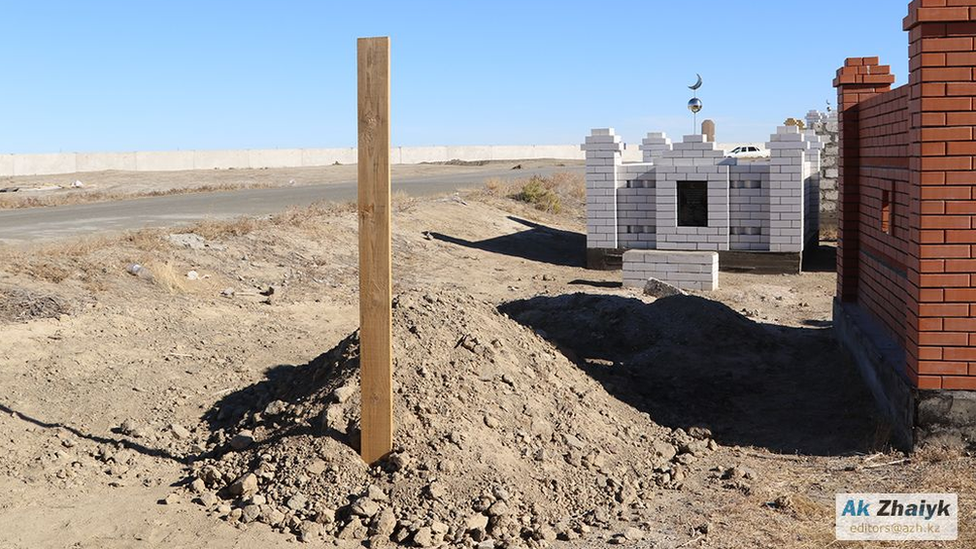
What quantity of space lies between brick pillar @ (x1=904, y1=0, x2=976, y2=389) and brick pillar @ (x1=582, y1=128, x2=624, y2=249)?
1206cm

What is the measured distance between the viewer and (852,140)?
446 inches

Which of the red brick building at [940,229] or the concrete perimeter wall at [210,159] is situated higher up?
the concrete perimeter wall at [210,159]

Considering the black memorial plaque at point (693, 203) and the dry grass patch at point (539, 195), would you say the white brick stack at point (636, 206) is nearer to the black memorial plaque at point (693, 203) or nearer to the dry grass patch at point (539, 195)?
the black memorial plaque at point (693, 203)

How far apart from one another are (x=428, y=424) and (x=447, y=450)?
0.33 m

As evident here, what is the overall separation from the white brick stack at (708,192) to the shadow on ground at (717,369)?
5631 mm

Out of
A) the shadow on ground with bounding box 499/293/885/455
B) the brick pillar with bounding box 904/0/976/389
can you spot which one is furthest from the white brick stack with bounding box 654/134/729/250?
the brick pillar with bounding box 904/0/976/389

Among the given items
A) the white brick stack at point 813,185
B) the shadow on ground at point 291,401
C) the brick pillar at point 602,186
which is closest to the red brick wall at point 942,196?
the shadow on ground at point 291,401

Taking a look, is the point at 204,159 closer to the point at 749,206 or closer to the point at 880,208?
the point at 749,206

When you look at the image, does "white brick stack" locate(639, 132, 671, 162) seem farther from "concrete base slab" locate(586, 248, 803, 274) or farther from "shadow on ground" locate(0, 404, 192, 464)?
"shadow on ground" locate(0, 404, 192, 464)

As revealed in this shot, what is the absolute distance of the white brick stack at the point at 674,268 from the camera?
16.8 meters

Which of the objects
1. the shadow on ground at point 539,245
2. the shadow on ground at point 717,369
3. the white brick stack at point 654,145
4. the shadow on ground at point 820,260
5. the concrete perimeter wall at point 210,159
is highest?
the concrete perimeter wall at point 210,159

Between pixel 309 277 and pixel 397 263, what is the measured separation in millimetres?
3132

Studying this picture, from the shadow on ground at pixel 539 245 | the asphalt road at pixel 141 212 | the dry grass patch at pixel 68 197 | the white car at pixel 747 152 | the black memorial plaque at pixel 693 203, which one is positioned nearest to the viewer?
the asphalt road at pixel 141 212

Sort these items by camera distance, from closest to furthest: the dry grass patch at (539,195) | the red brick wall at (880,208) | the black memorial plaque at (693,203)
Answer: the red brick wall at (880,208)
the black memorial plaque at (693,203)
the dry grass patch at (539,195)
